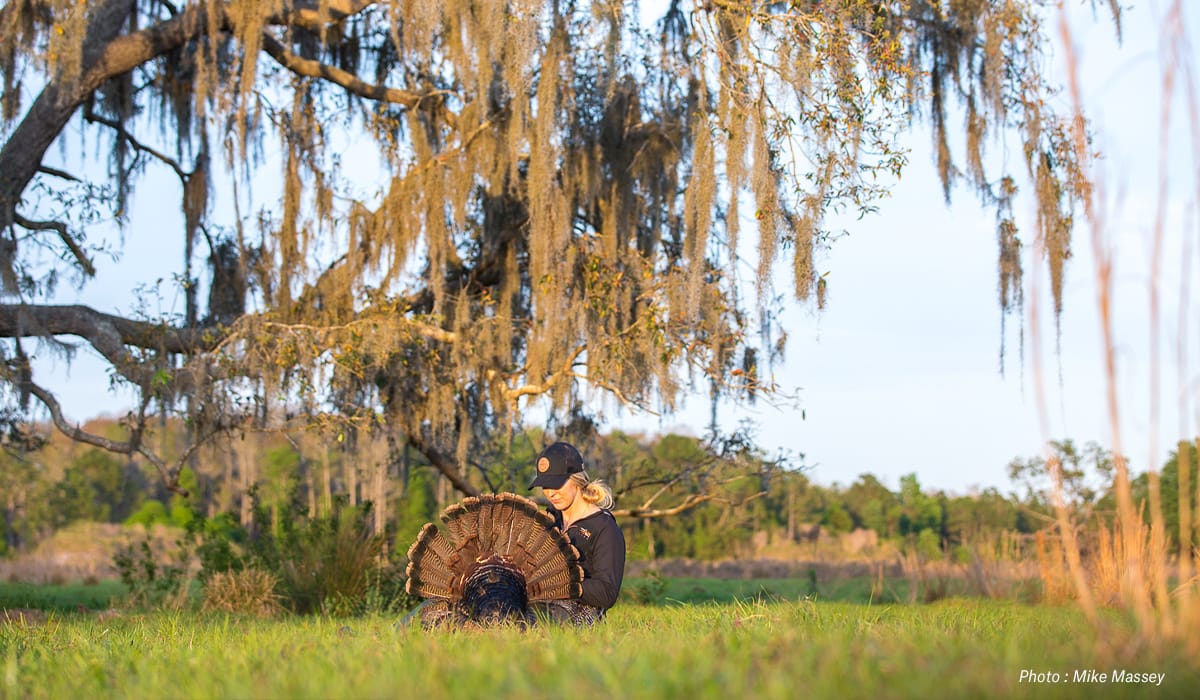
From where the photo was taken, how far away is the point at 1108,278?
348 cm

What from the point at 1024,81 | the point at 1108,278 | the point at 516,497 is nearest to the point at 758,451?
the point at 1024,81

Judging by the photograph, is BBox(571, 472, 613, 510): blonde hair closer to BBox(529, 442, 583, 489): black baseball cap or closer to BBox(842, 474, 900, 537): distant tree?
BBox(529, 442, 583, 489): black baseball cap

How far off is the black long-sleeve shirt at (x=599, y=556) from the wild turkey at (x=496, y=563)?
0.33ft

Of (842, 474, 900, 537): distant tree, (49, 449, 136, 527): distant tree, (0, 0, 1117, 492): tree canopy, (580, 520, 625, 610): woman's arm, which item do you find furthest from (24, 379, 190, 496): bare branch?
(842, 474, 900, 537): distant tree

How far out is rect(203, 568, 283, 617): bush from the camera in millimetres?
10188

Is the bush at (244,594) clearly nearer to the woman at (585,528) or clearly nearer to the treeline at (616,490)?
the treeline at (616,490)

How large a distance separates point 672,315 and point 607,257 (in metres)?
0.98

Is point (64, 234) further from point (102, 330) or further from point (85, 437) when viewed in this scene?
point (85, 437)

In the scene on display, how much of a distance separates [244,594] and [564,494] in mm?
5738

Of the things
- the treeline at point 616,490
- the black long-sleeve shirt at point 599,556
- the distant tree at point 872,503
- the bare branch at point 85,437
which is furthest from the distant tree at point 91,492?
the black long-sleeve shirt at point 599,556

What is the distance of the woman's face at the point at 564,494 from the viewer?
584 cm

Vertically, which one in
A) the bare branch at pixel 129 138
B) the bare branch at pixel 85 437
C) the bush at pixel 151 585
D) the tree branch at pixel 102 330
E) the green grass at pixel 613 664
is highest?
the bare branch at pixel 129 138

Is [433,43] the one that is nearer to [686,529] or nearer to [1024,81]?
[1024,81]

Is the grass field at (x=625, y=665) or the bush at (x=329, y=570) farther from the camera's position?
the bush at (x=329, y=570)
